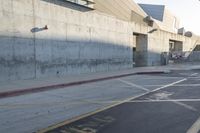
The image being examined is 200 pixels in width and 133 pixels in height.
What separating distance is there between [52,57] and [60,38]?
4.79ft

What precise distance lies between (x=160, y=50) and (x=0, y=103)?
35161 millimetres

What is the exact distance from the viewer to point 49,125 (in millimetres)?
8406

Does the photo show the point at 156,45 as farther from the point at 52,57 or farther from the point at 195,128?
the point at 195,128

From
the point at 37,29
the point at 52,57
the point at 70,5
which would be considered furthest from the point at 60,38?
the point at 70,5

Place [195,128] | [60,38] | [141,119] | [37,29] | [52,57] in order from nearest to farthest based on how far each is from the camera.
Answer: [195,128]
[141,119]
[37,29]
[52,57]
[60,38]

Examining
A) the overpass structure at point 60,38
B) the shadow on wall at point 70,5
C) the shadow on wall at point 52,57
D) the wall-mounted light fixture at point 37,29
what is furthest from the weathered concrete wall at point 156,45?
the wall-mounted light fixture at point 37,29

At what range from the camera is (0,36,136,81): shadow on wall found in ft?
57.8

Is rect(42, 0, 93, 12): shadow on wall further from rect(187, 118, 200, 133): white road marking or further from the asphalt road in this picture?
rect(187, 118, 200, 133): white road marking

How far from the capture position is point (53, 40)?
2147 cm

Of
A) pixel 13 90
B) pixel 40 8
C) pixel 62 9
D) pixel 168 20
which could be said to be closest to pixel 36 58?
pixel 40 8

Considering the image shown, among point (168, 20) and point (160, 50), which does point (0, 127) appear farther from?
point (168, 20)

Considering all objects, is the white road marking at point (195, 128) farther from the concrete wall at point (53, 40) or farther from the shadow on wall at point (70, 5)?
the shadow on wall at point (70, 5)

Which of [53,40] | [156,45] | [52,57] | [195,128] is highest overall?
[156,45]

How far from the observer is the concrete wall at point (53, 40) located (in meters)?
17.6
